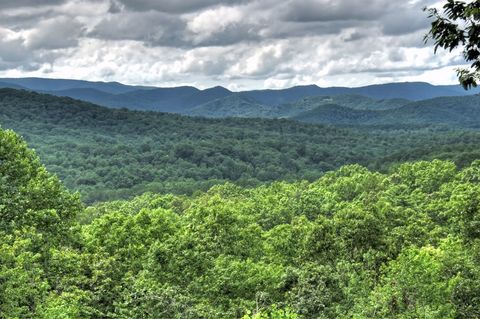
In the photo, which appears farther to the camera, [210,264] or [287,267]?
[210,264]

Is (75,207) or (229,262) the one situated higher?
(75,207)

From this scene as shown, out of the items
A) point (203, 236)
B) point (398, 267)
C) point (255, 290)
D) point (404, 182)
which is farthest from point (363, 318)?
point (404, 182)

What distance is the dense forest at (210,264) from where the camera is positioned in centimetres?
3462

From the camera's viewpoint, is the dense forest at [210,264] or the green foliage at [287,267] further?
the green foliage at [287,267]

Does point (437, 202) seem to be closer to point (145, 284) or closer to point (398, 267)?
point (398, 267)

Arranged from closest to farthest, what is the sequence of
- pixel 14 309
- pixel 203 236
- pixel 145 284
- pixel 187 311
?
1. pixel 14 309
2. pixel 187 311
3. pixel 145 284
4. pixel 203 236

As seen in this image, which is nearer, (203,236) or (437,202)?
(203,236)

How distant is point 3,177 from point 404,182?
8923cm

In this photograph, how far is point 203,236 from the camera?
49.8m

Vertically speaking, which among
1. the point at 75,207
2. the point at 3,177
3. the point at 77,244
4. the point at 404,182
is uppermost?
the point at 3,177

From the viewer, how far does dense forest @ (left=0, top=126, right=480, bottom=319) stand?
34.6 metres

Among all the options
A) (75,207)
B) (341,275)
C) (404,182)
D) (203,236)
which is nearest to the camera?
(75,207)

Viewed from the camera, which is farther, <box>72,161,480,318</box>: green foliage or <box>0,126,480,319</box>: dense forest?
<box>72,161,480,318</box>: green foliage

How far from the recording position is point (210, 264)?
44750 millimetres
